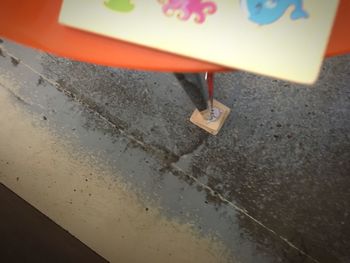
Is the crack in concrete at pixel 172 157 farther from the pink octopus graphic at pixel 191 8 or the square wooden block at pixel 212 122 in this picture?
the pink octopus graphic at pixel 191 8

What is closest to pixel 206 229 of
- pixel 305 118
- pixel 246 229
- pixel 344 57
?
pixel 246 229

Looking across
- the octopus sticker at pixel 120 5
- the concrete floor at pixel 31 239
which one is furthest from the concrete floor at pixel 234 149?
the octopus sticker at pixel 120 5

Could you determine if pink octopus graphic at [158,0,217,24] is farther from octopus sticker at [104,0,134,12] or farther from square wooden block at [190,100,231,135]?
square wooden block at [190,100,231,135]

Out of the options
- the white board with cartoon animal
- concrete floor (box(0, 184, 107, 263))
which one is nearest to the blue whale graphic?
the white board with cartoon animal

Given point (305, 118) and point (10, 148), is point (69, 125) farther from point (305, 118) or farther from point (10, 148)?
point (305, 118)

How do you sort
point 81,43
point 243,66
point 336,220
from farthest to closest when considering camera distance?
point 336,220
point 81,43
point 243,66
